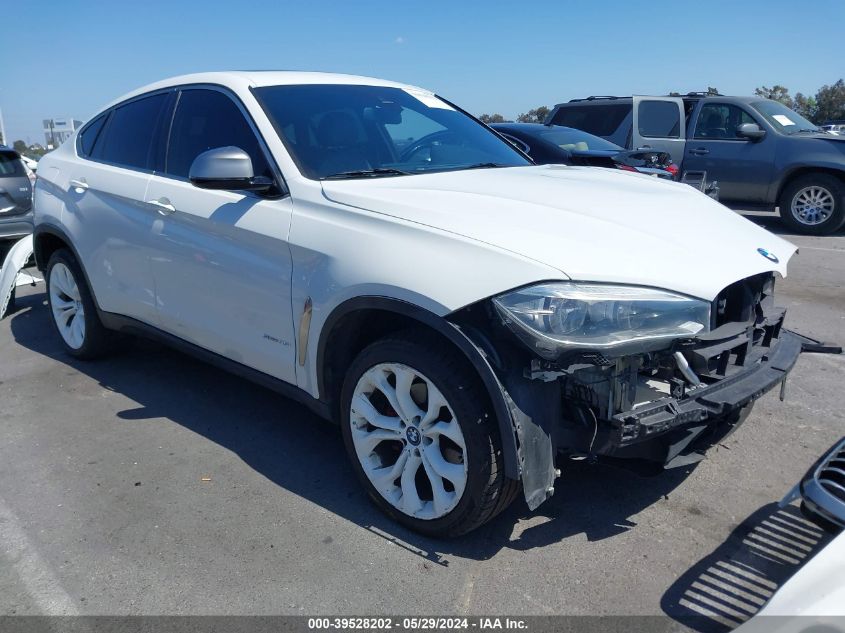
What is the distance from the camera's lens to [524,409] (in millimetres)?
2578

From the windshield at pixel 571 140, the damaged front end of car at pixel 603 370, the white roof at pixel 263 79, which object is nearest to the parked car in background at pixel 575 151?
the windshield at pixel 571 140

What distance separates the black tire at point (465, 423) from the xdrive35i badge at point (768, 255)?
1.40 m

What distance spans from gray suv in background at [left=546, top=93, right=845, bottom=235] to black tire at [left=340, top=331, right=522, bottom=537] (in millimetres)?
8540

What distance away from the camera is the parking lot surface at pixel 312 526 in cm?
271

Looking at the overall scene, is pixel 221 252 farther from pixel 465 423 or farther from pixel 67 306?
pixel 67 306

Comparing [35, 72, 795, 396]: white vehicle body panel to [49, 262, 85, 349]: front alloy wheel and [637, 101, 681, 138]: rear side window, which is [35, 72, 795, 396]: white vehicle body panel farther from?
[637, 101, 681, 138]: rear side window

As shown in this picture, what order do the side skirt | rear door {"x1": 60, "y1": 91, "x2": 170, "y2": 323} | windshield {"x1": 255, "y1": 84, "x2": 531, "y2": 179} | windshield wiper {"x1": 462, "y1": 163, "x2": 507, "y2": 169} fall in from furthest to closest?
rear door {"x1": 60, "y1": 91, "x2": 170, "y2": 323}
windshield wiper {"x1": 462, "y1": 163, "x2": 507, "y2": 169}
windshield {"x1": 255, "y1": 84, "x2": 531, "y2": 179}
the side skirt

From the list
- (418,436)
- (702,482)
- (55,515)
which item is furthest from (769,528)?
(55,515)

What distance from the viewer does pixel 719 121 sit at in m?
11.4

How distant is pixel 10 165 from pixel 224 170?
716 centimetres

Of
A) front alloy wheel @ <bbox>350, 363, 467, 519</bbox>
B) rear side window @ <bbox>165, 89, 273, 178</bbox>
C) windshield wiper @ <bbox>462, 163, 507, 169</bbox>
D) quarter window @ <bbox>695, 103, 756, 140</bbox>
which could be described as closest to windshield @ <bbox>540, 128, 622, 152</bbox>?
quarter window @ <bbox>695, 103, 756, 140</bbox>

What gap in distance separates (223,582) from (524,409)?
4.43 ft

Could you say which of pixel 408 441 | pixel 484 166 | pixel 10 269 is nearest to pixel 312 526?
pixel 408 441

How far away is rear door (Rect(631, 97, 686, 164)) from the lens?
37.8ft
